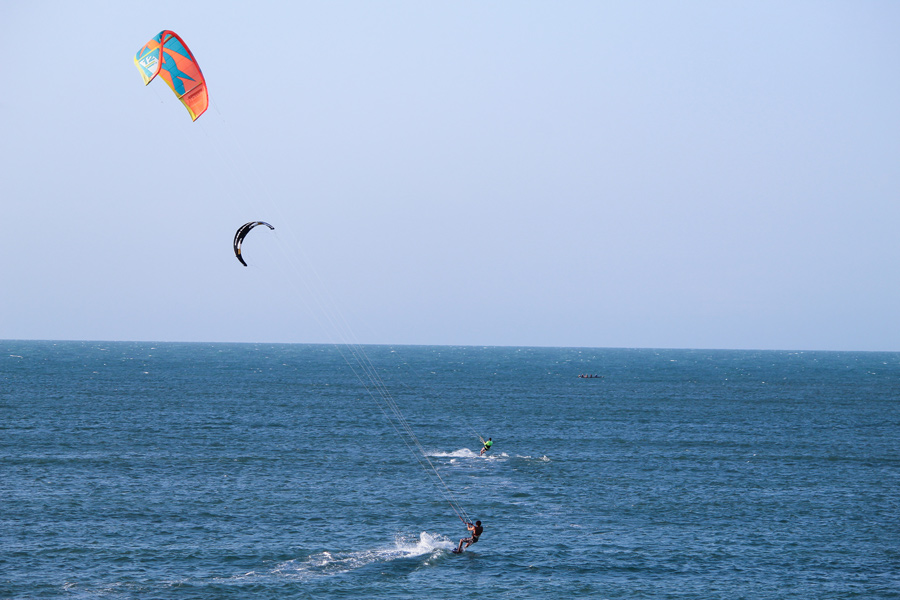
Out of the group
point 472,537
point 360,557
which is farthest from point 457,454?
point 360,557

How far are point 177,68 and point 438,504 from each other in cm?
2844

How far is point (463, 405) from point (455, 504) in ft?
194

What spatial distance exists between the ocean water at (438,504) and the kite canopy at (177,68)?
20.2 meters

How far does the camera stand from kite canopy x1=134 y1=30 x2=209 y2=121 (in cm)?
3262

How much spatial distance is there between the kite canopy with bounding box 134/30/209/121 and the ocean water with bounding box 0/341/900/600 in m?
20.2

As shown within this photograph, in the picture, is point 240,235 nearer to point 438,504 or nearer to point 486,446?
point 438,504

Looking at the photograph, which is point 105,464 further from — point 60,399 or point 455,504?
point 60,399

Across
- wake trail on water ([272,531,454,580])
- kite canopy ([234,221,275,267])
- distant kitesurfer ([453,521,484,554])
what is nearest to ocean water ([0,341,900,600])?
wake trail on water ([272,531,454,580])

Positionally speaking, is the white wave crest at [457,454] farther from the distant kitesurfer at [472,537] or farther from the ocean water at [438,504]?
the distant kitesurfer at [472,537]

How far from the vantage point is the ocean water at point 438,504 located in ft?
116

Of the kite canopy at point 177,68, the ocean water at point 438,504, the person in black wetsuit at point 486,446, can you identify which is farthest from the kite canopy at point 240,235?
the person in black wetsuit at point 486,446

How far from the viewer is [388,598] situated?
108 feet

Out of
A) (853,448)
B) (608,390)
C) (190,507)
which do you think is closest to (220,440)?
(190,507)

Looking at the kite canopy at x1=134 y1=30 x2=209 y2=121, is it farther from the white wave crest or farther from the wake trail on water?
the white wave crest
